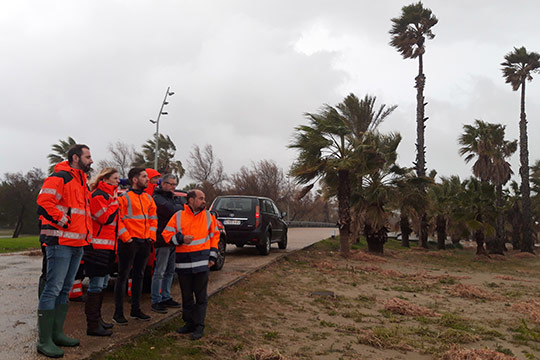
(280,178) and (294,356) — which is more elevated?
(280,178)

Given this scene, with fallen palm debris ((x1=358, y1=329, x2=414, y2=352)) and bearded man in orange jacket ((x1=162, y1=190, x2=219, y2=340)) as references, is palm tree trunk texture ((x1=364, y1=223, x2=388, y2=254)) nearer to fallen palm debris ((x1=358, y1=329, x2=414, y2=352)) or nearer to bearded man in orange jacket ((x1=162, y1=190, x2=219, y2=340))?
fallen palm debris ((x1=358, y1=329, x2=414, y2=352))

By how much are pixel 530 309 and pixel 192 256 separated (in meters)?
6.28

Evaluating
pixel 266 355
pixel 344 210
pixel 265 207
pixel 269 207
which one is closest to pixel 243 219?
pixel 265 207

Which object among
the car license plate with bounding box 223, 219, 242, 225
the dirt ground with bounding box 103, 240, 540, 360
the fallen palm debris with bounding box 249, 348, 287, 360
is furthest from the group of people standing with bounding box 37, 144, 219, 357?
the car license plate with bounding box 223, 219, 242, 225

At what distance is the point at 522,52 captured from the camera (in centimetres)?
2928

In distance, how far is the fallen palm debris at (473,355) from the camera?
4.29 m

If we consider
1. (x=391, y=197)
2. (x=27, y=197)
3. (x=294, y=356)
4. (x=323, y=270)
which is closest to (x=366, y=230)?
(x=391, y=197)

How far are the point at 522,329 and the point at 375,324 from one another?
7.09 feet

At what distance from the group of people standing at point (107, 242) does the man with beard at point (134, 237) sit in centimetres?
1

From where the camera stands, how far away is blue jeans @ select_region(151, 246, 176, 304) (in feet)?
18.0

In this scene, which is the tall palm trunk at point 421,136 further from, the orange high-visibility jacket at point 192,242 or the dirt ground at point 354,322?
the orange high-visibility jacket at point 192,242

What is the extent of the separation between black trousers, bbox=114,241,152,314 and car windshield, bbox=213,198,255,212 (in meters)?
6.85

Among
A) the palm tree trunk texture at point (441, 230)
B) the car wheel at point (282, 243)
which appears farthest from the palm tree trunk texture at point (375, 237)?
the palm tree trunk texture at point (441, 230)

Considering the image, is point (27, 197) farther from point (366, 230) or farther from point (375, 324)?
point (375, 324)
